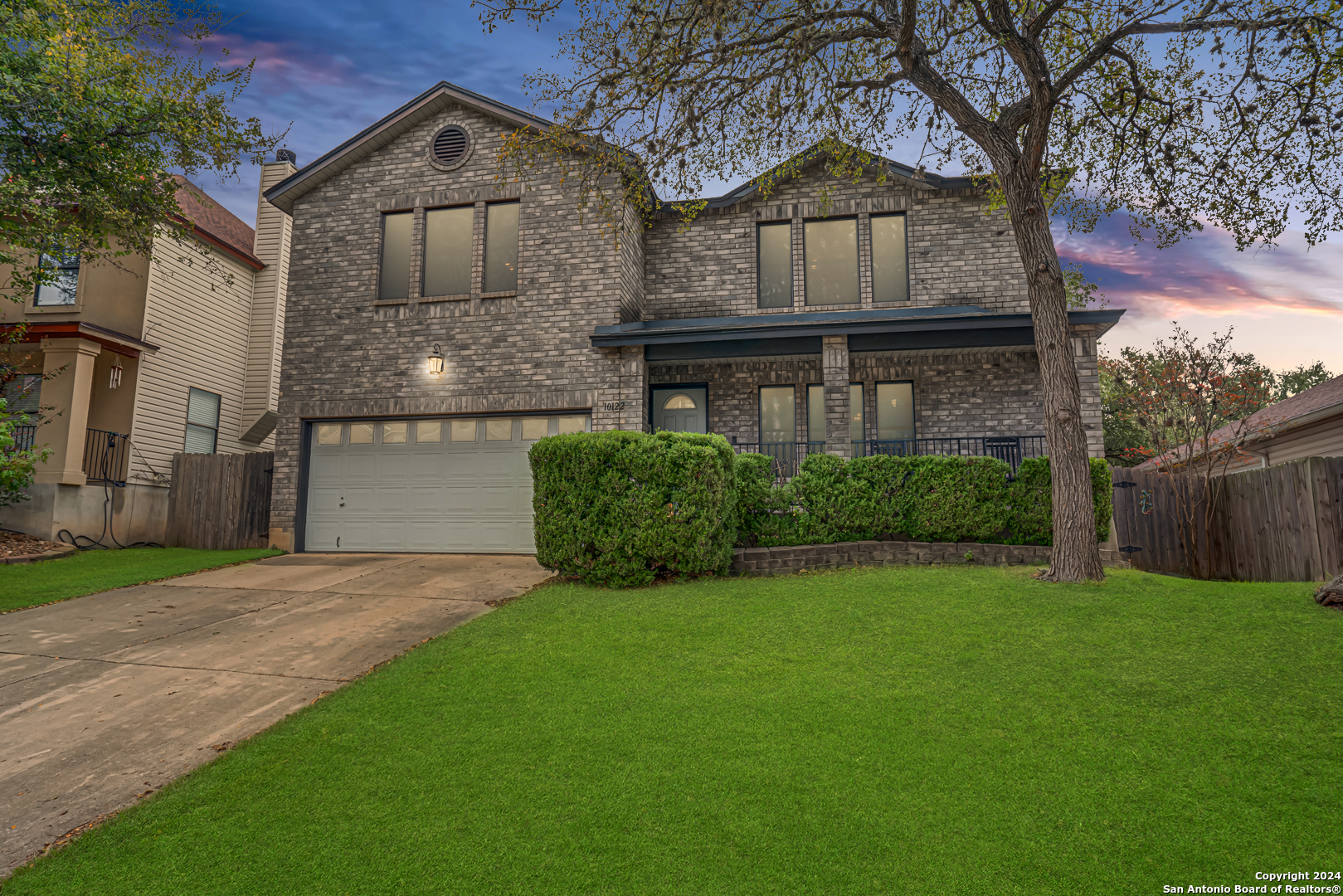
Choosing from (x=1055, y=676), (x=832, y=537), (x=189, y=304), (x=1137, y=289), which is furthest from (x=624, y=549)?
(x=1137, y=289)

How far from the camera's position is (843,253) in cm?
1370

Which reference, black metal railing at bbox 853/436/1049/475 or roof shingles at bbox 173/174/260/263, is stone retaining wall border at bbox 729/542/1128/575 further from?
roof shingles at bbox 173/174/260/263

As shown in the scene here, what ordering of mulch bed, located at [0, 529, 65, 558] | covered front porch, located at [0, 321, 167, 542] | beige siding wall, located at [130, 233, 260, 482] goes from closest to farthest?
mulch bed, located at [0, 529, 65, 558] → covered front porch, located at [0, 321, 167, 542] → beige siding wall, located at [130, 233, 260, 482]

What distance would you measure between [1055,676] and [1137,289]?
809 inches

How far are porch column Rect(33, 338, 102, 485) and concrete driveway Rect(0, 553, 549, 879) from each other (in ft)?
18.4

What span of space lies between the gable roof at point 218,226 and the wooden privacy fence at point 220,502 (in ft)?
17.3

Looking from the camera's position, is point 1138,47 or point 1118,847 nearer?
point 1118,847

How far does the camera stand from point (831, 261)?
540 inches

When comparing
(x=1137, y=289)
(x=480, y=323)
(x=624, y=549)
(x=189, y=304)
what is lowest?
(x=624, y=549)

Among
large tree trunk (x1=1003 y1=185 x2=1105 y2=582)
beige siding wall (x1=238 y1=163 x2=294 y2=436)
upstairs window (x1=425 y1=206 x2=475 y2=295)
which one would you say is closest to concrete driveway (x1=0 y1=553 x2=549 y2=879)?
upstairs window (x1=425 y1=206 x2=475 y2=295)

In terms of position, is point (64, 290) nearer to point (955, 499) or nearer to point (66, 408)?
point (66, 408)

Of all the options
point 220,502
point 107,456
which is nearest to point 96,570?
point 220,502

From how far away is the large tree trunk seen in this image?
23.1 ft

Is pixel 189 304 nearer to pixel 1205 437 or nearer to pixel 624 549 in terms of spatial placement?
pixel 624 549
